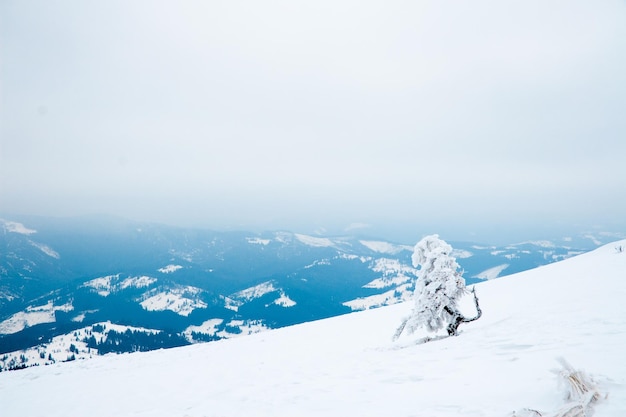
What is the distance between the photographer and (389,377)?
34.1 ft

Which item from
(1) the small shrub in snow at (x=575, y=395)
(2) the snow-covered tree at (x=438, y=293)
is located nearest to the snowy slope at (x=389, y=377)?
(1) the small shrub in snow at (x=575, y=395)

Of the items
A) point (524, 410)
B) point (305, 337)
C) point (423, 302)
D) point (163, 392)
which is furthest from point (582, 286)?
point (163, 392)

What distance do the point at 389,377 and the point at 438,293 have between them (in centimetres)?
838

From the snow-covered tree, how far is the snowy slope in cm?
243

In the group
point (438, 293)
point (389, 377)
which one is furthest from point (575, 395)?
point (438, 293)

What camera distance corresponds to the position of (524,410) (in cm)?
555

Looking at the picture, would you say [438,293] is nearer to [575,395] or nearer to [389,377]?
[389,377]

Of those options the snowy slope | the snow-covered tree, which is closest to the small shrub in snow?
the snowy slope

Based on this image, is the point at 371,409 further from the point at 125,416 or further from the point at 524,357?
the point at 125,416

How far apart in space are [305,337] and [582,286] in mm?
19859

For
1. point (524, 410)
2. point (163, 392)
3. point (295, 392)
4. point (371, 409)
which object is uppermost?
point (524, 410)

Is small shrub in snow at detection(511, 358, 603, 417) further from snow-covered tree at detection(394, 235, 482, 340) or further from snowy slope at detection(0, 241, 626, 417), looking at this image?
snow-covered tree at detection(394, 235, 482, 340)

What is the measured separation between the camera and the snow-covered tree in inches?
678

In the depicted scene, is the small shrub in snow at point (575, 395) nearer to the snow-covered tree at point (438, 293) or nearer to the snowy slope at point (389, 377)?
the snowy slope at point (389, 377)
